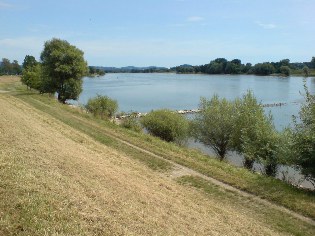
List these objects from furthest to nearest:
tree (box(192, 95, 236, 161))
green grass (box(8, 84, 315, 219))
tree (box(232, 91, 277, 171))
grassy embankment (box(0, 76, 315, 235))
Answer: tree (box(192, 95, 236, 161)), tree (box(232, 91, 277, 171)), green grass (box(8, 84, 315, 219)), grassy embankment (box(0, 76, 315, 235))

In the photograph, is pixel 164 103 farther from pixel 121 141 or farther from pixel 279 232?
pixel 279 232

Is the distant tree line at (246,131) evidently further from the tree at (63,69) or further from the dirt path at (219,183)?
the tree at (63,69)

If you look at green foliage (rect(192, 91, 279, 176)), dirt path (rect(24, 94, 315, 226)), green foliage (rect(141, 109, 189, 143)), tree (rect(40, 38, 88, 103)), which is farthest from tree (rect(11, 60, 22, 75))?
dirt path (rect(24, 94, 315, 226))

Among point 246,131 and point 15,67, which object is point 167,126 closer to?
point 246,131

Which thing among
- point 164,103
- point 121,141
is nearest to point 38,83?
point 164,103

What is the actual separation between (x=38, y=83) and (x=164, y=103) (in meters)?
28.2

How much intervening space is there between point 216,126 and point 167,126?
Result: 4.87 m

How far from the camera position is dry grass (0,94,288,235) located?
709cm

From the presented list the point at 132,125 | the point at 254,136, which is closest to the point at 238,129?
the point at 254,136

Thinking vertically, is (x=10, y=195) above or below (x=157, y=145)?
above

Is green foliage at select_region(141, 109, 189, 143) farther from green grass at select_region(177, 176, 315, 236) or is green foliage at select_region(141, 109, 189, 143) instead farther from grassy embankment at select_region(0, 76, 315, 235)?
green grass at select_region(177, 176, 315, 236)

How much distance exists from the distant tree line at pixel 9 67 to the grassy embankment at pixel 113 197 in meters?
155

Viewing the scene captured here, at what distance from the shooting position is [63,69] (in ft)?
171

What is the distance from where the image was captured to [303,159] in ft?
50.1
